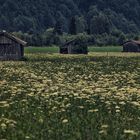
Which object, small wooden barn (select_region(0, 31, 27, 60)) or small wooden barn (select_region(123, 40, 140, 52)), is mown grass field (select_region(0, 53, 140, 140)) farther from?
small wooden barn (select_region(123, 40, 140, 52))

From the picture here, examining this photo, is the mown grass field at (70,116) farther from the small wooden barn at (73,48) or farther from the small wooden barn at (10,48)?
the small wooden barn at (73,48)

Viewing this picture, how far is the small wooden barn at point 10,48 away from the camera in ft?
Result: 213

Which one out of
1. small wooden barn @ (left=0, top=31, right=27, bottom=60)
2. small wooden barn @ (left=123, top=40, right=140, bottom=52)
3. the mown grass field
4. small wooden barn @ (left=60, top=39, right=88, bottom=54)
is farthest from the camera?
small wooden barn @ (left=123, top=40, right=140, bottom=52)

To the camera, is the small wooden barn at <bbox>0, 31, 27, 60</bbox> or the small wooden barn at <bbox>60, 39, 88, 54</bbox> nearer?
the small wooden barn at <bbox>0, 31, 27, 60</bbox>

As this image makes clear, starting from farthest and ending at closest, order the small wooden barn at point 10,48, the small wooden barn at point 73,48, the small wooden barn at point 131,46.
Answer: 1. the small wooden barn at point 131,46
2. the small wooden barn at point 73,48
3. the small wooden barn at point 10,48

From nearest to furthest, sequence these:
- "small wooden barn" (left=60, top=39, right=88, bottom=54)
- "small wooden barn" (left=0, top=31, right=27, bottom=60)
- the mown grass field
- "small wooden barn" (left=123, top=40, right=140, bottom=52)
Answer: the mown grass field < "small wooden barn" (left=0, top=31, right=27, bottom=60) < "small wooden barn" (left=60, top=39, right=88, bottom=54) < "small wooden barn" (left=123, top=40, right=140, bottom=52)

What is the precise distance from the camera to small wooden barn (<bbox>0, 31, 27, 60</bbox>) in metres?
64.9

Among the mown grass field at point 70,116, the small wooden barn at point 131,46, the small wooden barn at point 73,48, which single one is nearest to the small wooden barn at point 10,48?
the small wooden barn at point 73,48

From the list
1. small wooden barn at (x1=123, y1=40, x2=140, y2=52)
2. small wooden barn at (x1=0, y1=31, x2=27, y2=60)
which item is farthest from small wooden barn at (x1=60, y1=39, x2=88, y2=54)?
small wooden barn at (x1=0, y1=31, x2=27, y2=60)

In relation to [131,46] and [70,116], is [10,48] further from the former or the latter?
[70,116]

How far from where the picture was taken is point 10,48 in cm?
6550

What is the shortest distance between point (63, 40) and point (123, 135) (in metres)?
122

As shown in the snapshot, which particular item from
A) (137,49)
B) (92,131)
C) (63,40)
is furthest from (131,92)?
(63,40)

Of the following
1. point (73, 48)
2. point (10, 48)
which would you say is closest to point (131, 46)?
point (73, 48)
